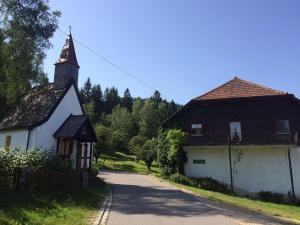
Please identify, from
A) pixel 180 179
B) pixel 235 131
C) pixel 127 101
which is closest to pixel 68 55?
pixel 180 179

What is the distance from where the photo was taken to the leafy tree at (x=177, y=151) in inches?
1210

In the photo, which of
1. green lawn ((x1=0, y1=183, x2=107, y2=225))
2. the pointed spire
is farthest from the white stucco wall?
green lawn ((x1=0, y1=183, x2=107, y2=225))

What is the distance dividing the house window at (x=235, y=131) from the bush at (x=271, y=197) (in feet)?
16.0

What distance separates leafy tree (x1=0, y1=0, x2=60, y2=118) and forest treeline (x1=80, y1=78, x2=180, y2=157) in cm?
2555

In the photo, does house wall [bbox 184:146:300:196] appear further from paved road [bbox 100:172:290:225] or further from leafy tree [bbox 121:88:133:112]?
leafy tree [bbox 121:88:133:112]

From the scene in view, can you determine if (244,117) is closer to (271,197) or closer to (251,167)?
(251,167)

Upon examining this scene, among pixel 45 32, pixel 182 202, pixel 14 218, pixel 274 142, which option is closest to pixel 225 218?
pixel 182 202

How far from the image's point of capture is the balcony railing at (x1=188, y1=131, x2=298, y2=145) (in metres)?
28.4

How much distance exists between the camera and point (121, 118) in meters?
82.4

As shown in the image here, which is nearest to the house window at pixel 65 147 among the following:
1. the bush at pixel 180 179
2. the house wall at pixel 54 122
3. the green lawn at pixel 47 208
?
the house wall at pixel 54 122

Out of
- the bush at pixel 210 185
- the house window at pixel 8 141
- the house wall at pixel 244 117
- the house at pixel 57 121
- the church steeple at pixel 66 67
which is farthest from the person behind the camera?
the house wall at pixel 244 117

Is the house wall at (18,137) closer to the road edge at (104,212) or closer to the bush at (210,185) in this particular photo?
the road edge at (104,212)

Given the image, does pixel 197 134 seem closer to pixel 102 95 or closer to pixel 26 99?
pixel 26 99

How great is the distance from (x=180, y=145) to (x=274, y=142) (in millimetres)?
7833
